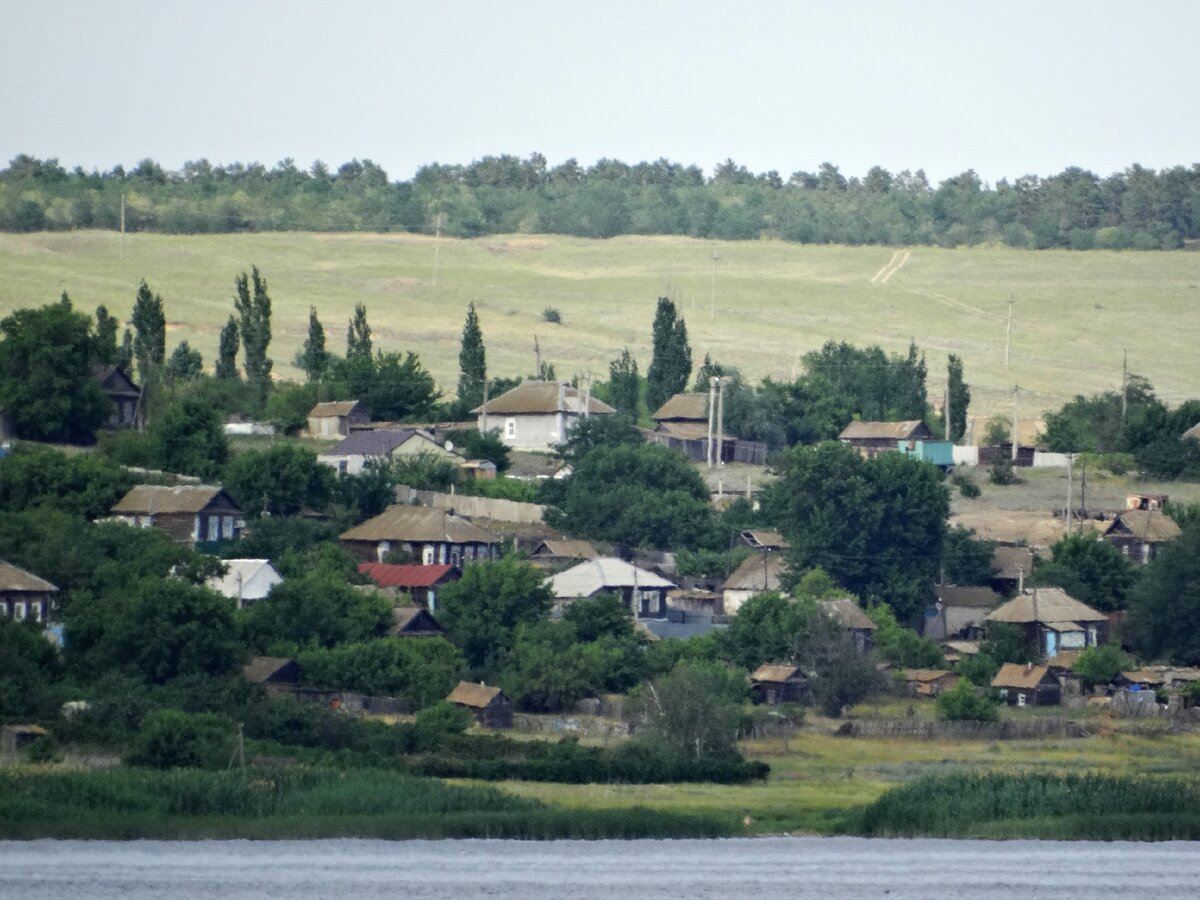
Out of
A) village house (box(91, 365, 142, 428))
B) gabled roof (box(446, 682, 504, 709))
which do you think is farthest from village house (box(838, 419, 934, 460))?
gabled roof (box(446, 682, 504, 709))

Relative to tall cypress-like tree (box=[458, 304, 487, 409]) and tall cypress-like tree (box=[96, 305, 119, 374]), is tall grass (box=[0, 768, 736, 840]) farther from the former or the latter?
tall cypress-like tree (box=[458, 304, 487, 409])

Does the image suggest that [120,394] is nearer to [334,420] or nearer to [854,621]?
[334,420]

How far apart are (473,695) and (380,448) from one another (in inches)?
909

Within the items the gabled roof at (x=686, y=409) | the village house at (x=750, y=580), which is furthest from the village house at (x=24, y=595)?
the gabled roof at (x=686, y=409)

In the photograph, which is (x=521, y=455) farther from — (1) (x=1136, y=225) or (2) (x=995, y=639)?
(1) (x=1136, y=225)

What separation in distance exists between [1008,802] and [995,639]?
858 inches

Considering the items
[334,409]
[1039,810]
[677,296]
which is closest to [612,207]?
[677,296]

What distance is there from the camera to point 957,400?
87.8m

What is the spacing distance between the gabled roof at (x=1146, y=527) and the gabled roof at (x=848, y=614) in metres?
12.0

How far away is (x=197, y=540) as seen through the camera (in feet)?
191

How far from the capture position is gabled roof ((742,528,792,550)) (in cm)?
6612

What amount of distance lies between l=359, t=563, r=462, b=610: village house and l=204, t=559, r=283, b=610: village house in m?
3.57

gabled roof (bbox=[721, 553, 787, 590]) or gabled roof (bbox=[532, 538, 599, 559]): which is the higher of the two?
gabled roof (bbox=[532, 538, 599, 559])

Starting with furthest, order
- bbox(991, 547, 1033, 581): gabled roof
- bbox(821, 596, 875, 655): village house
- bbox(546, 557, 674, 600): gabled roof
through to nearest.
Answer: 1. bbox(991, 547, 1033, 581): gabled roof
2. bbox(546, 557, 674, 600): gabled roof
3. bbox(821, 596, 875, 655): village house
